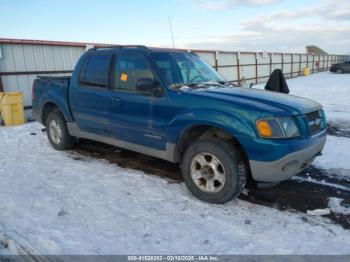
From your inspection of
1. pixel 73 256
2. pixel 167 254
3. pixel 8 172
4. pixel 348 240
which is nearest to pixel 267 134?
pixel 348 240

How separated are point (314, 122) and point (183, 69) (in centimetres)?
192

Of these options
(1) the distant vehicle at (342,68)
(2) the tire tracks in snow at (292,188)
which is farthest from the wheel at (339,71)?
(2) the tire tracks in snow at (292,188)

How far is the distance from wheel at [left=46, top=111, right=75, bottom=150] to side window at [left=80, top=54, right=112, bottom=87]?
1070 millimetres

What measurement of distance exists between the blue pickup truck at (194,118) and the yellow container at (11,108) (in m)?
4.25

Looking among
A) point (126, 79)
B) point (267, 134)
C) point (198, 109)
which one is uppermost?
point (126, 79)

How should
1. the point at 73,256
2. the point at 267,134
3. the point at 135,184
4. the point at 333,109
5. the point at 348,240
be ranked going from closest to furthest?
1. the point at 73,256
2. the point at 348,240
3. the point at 267,134
4. the point at 135,184
5. the point at 333,109

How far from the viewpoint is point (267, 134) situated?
3584mm

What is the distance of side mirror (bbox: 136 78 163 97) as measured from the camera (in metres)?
4.33

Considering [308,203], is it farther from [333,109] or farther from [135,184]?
[333,109]

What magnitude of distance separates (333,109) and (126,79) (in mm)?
8970

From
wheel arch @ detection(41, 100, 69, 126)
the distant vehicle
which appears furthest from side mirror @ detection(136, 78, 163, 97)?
the distant vehicle

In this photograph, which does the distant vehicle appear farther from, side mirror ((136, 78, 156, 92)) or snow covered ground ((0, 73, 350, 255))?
side mirror ((136, 78, 156, 92))

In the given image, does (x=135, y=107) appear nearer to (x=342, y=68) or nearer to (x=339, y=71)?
(x=342, y=68)

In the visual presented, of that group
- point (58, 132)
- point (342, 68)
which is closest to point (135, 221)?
point (58, 132)
